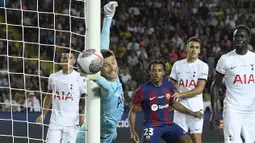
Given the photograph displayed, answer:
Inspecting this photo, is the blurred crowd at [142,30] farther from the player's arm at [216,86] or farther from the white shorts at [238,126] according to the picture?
the white shorts at [238,126]

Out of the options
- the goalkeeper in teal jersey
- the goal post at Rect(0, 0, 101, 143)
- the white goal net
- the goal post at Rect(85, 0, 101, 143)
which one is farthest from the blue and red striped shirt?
the white goal net

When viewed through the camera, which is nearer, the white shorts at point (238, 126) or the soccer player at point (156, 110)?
the soccer player at point (156, 110)

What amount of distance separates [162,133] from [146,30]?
1106 centimetres

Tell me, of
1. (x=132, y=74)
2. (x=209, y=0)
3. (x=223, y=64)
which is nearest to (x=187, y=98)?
(x=223, y=64)

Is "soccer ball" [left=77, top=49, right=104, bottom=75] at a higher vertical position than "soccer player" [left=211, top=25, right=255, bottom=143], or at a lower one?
higher

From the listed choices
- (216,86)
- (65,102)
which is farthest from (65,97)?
(216,86)

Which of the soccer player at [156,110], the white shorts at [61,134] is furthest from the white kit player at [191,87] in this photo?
the white shorts at [61,134]

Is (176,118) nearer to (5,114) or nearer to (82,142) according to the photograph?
(82,142)

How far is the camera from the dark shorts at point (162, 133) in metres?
9.37

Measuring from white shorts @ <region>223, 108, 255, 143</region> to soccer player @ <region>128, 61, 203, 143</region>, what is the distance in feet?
2.39

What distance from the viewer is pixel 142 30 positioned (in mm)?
20266

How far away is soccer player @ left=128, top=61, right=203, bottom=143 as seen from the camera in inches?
370

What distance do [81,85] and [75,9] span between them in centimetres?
877

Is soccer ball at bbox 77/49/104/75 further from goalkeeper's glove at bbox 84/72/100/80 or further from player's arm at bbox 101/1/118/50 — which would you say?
player's arm at bbox 101/1/118/50
